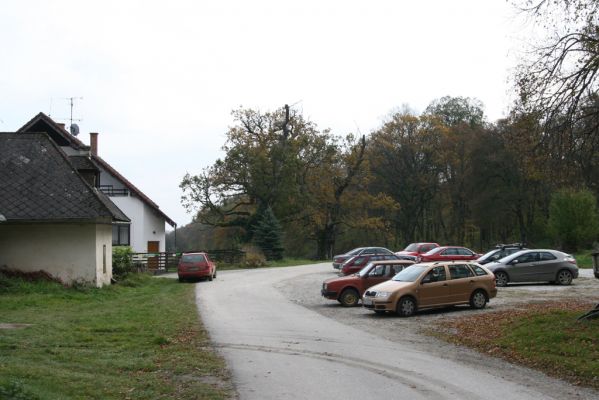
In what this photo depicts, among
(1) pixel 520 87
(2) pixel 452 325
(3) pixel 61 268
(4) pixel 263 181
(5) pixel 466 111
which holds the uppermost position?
(5) pixel 466 111

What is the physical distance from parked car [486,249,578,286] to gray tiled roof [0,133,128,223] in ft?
55.3

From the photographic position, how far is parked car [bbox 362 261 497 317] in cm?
1941

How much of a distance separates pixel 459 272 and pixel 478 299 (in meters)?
1.05

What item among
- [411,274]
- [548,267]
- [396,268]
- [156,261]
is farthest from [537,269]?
[156,261]

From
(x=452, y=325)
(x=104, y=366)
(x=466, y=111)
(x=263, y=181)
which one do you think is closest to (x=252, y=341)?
(x=104, y=366)

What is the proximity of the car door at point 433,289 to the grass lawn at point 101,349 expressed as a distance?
22.3 feet

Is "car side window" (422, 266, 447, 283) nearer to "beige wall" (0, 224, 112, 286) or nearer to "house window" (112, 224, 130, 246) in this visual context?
"beige wall" (0, 224, 112, 286)

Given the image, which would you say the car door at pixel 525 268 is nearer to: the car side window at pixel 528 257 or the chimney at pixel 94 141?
the car side window at pixel 528 257

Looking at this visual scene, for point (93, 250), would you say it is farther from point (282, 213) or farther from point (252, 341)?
point (282, 213)

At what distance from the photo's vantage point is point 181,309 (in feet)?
70.7

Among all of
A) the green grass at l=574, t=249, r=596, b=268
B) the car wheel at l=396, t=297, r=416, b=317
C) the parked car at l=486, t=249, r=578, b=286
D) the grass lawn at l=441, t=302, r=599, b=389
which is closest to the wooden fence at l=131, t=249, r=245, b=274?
the parked car at l=486, t=249, r=578, b=286

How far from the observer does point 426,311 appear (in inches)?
810

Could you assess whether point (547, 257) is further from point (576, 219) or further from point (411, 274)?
point (576, 219)

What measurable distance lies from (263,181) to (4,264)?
36.0 m
